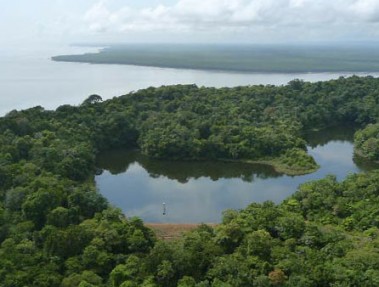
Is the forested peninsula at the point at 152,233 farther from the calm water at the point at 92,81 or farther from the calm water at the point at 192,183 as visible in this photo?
the calm water at the point at 92,81

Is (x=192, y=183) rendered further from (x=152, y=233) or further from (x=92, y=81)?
(x=92, y=81)

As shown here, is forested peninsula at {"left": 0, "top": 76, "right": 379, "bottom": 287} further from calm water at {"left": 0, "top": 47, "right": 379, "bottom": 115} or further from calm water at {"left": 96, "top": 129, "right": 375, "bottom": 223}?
calm water at {"left": 0, "top": 47, "right": 379, "bottom": 115}

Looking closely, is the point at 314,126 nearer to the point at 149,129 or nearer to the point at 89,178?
the point at 149,129

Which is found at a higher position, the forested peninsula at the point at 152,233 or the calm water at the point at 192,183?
the forested peninsula at the point at 152,233

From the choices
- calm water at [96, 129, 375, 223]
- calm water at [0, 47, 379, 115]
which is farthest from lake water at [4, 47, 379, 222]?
calm water at [0, 47, 379, 115]

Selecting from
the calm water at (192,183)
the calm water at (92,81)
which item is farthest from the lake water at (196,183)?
the calm water at (92,81)

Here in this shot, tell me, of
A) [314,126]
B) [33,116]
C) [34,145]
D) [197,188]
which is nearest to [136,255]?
[197,188]
